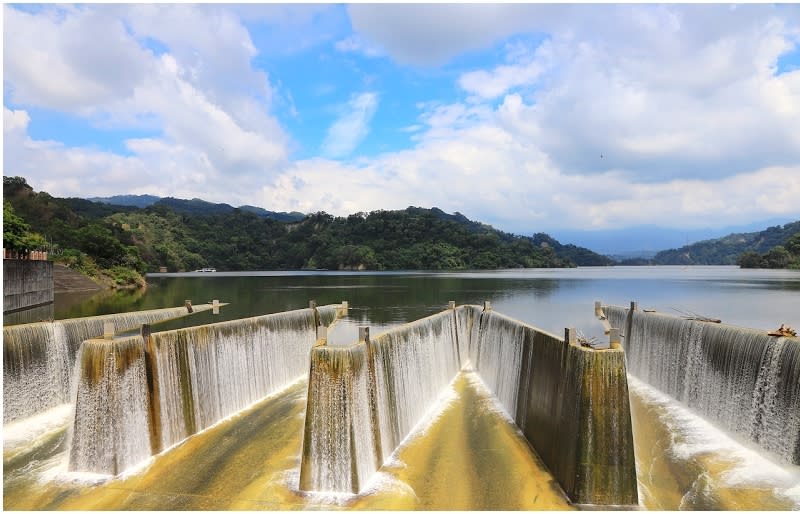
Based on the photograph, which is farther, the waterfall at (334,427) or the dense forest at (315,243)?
the dense forest at (315,243)

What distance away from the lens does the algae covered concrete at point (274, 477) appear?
9391 millimetres

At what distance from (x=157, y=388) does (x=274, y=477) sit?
3.77 metres

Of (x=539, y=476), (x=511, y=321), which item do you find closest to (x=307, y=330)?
(x=511, y=321)

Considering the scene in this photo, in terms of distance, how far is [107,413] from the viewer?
10773 mm

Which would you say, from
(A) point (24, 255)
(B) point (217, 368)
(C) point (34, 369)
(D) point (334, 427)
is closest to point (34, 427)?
(C) point (34, 369)

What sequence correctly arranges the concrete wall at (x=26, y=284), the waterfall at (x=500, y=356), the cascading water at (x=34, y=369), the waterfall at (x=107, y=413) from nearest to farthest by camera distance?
1. the waterfall at (x=107, y=413)
2. the cascading water at (x=34, y=369)
3. the waterfall at (x=500, y=356)
4. the concrete wall at (x=26, y=284)

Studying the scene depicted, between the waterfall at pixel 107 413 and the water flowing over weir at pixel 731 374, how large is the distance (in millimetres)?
14310

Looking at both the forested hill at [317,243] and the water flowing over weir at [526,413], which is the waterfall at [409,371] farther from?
the forested hill at [317,243]

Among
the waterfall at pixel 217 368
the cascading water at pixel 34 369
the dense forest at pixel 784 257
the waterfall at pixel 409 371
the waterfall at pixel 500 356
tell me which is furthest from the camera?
the dense forest at pixel 784 257

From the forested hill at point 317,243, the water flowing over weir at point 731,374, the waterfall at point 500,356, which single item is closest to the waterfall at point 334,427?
the waterfall at point 500,356

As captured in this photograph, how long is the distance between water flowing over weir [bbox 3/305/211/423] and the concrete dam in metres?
4.17

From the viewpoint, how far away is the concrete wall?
30656 mm

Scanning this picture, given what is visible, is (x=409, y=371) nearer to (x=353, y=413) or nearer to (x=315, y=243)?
(x=353, y=413)

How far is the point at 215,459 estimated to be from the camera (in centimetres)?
1134
